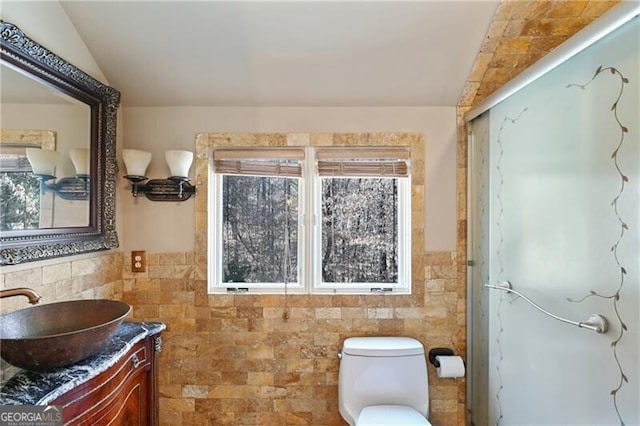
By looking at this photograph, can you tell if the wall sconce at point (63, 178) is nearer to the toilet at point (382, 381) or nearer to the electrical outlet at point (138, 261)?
the electrical outlet at point (138, 261)

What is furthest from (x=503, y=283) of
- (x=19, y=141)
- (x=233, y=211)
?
(x=19, y=141)

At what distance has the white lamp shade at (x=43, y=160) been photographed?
1341mm

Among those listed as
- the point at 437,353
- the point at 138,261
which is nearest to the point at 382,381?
the point at 437,353

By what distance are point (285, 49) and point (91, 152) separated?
43.1 inches

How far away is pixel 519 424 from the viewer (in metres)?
1.52

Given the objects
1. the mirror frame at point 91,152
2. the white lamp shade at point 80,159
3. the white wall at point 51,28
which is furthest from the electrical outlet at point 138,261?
the white wall at point 51,28

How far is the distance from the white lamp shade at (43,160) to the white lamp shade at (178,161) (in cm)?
52

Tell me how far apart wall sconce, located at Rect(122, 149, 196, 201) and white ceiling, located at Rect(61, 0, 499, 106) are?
1.10 feet

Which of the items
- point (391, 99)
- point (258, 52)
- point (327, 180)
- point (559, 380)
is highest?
point (258, 52)

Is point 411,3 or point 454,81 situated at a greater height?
point 411,3

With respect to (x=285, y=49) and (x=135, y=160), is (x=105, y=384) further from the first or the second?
(x=285, y=49)

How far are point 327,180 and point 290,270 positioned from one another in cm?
60

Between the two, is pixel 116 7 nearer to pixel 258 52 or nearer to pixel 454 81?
pixel 258 52

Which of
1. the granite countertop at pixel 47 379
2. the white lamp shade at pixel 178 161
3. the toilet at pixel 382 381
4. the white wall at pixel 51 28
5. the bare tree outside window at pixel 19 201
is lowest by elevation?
the toilet at pixel 382 381
